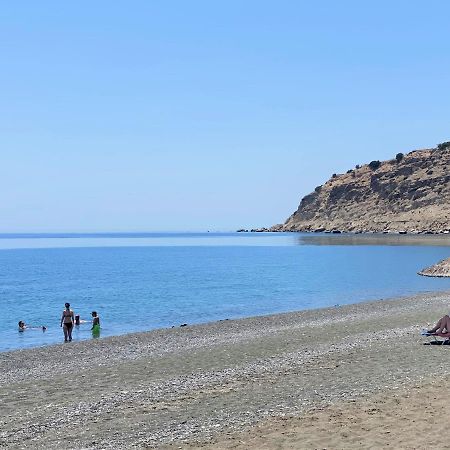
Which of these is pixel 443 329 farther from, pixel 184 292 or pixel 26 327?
pixel 184 292

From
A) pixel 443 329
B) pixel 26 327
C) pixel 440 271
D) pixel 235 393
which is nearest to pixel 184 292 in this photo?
pixel 26 327

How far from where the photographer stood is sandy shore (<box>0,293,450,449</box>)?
10.8m

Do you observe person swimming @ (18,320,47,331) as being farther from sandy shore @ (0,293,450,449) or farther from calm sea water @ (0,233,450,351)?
sandy shore @ (0,293,450,449)

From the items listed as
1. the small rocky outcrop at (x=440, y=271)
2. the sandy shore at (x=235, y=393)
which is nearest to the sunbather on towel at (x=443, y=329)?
the sandy shore at (x=235, y=393)

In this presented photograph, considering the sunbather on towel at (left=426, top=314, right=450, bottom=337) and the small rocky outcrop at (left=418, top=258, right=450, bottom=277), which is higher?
the sunbather on towel at (left=426, top=314, right=450, bottom=337)

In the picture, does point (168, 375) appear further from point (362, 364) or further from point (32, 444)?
point (32, 444)

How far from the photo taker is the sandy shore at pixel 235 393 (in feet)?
35.3

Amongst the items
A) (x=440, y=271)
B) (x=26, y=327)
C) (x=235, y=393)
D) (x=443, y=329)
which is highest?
(x=443, y=329)

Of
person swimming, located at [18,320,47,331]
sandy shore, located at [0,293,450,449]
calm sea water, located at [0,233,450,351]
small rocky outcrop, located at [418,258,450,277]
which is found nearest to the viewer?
sandy shore, located at [0,293,450,449]

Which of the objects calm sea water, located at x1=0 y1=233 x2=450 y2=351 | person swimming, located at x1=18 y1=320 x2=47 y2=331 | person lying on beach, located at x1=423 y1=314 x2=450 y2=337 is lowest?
calm sea water, located at x1=0 y1=233 x2=450 y2=351

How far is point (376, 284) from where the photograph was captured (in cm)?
5919

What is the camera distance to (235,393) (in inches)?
555

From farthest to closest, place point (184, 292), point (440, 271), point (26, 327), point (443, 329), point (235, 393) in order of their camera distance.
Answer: point (440, 271) < point (184, 292) < point (26, 327) < point (443, 329) < point (235, 393)

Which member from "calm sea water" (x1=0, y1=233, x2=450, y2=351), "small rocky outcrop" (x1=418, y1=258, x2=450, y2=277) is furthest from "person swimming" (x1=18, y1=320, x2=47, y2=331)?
"small rocky outcrop" (x1=418, y1=258, x2=450, y2=277)
